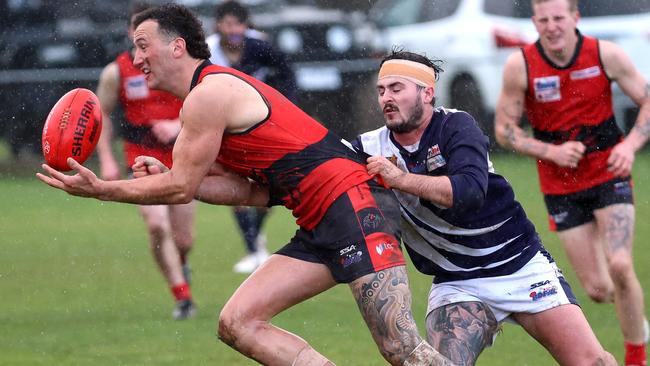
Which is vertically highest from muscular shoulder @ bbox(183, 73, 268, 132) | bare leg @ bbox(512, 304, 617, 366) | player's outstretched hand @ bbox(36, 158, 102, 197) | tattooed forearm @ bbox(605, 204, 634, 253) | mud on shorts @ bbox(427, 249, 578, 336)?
muscular shoulder @ bbox(183, 73, 268, 132)

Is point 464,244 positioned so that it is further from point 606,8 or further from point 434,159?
point 606,8

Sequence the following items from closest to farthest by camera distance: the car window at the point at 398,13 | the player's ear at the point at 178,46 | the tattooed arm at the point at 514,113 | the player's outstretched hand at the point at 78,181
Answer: the player's outstretched hand at the point at 78,181
the player's ear at the point at 178,46
the tattooed arm at the point at 514,113
the car window at the point at 398,13

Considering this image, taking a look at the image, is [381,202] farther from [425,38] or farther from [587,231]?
[425,38]

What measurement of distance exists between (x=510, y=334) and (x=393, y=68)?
2966 millimetres

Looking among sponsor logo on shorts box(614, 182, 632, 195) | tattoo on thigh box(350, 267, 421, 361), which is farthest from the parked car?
tattoo on thigh box(350, 267, 421, 361)

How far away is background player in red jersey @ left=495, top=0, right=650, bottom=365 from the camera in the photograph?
782 centimetres

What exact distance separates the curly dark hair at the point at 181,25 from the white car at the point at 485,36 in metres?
9.94

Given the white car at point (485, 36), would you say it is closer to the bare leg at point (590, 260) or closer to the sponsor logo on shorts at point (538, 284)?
the bare leg at point (590, 260)

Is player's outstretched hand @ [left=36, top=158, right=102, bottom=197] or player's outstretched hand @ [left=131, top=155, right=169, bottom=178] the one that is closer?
player's outstretched hand @ [left=36, top=158, right=102, bottom=197]

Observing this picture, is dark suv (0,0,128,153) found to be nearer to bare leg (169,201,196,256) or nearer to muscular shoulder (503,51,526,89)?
bare leg (169,201,196,256)

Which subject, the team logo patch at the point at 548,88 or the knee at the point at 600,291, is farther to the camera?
the team logo patch at the point at 548,88

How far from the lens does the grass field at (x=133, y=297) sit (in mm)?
7922

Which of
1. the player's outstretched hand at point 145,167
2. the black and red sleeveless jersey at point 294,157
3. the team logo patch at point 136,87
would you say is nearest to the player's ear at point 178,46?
the black and red sleeveless jersey at point 294,157

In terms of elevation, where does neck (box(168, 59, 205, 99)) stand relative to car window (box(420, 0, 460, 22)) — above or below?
above
